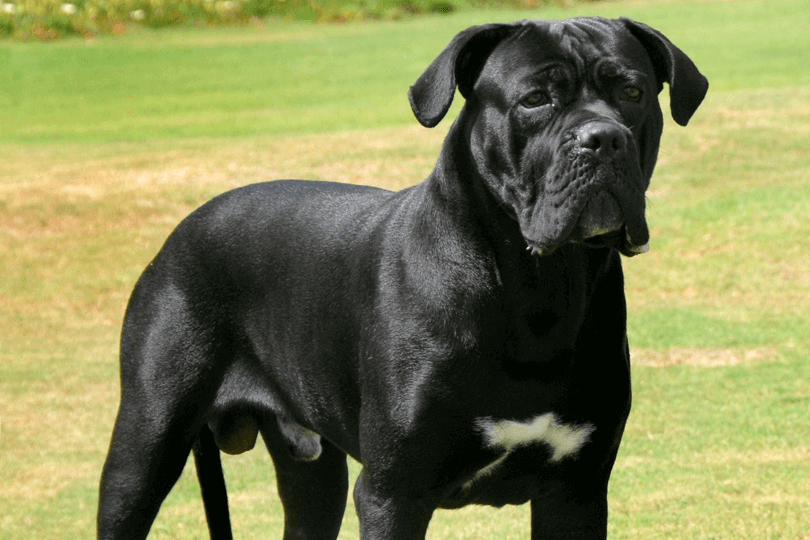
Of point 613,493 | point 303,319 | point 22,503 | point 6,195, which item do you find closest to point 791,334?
point 613,493

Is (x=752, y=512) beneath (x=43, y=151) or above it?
above

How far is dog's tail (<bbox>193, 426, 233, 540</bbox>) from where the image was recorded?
471 centimetres

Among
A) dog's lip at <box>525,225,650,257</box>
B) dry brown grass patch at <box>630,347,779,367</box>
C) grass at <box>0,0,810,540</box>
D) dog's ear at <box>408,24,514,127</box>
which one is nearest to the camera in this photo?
dog's lip at <box>525,225,650,257</box>

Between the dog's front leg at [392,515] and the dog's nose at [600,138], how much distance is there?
1152 mm

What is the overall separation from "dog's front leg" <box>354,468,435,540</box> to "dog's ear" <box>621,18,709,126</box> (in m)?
1.38

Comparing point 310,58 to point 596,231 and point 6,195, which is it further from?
point 596,231

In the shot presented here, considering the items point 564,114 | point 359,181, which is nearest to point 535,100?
point 564,114

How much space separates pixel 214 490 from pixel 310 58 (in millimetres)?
17996

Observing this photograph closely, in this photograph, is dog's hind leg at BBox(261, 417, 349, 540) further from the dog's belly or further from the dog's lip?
the dog's lip

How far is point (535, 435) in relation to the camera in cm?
362

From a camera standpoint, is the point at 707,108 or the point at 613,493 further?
the point at 707,108

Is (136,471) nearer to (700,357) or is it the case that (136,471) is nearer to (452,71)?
(452,71)

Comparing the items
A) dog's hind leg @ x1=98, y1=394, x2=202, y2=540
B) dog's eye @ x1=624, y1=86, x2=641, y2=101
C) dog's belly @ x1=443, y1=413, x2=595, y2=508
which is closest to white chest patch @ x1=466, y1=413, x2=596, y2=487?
dog's belly @ x1=443, y1=413, x2=595, y2=508

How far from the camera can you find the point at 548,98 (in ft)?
11.3
